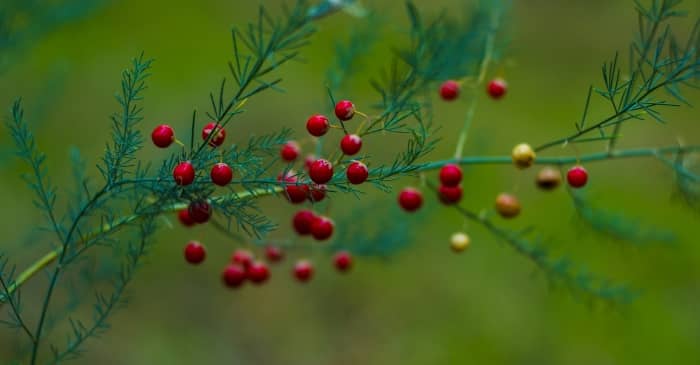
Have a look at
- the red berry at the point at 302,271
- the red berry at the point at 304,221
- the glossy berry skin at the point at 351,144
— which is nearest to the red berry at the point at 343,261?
the red berry at the point at 302,271

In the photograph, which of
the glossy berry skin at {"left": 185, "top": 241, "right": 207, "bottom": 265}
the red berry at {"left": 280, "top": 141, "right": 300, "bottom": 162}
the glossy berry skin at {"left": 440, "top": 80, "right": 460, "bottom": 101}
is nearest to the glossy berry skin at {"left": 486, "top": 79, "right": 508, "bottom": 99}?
the glossy berry skin at {"left": 440, "top": 80, "right": 460, "bottom": 101}

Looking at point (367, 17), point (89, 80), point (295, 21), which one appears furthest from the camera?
point (89, 80)

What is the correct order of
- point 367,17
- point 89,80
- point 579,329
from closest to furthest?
point 367,17, point 579,329, point 89,80

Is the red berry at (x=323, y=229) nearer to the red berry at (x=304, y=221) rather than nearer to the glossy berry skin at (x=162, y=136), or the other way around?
the red berry at (x=304, y=221)

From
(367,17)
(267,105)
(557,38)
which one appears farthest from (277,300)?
(557,38)

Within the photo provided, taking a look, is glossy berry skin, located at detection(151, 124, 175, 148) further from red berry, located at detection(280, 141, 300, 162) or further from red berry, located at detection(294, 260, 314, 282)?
red berry, located at detection(294, 260, 314, 282)

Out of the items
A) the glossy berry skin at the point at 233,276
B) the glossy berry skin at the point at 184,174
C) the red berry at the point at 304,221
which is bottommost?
the glossy berry skin at the point at 184,174

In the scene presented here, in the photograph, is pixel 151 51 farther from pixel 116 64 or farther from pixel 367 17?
pixel 367 17
